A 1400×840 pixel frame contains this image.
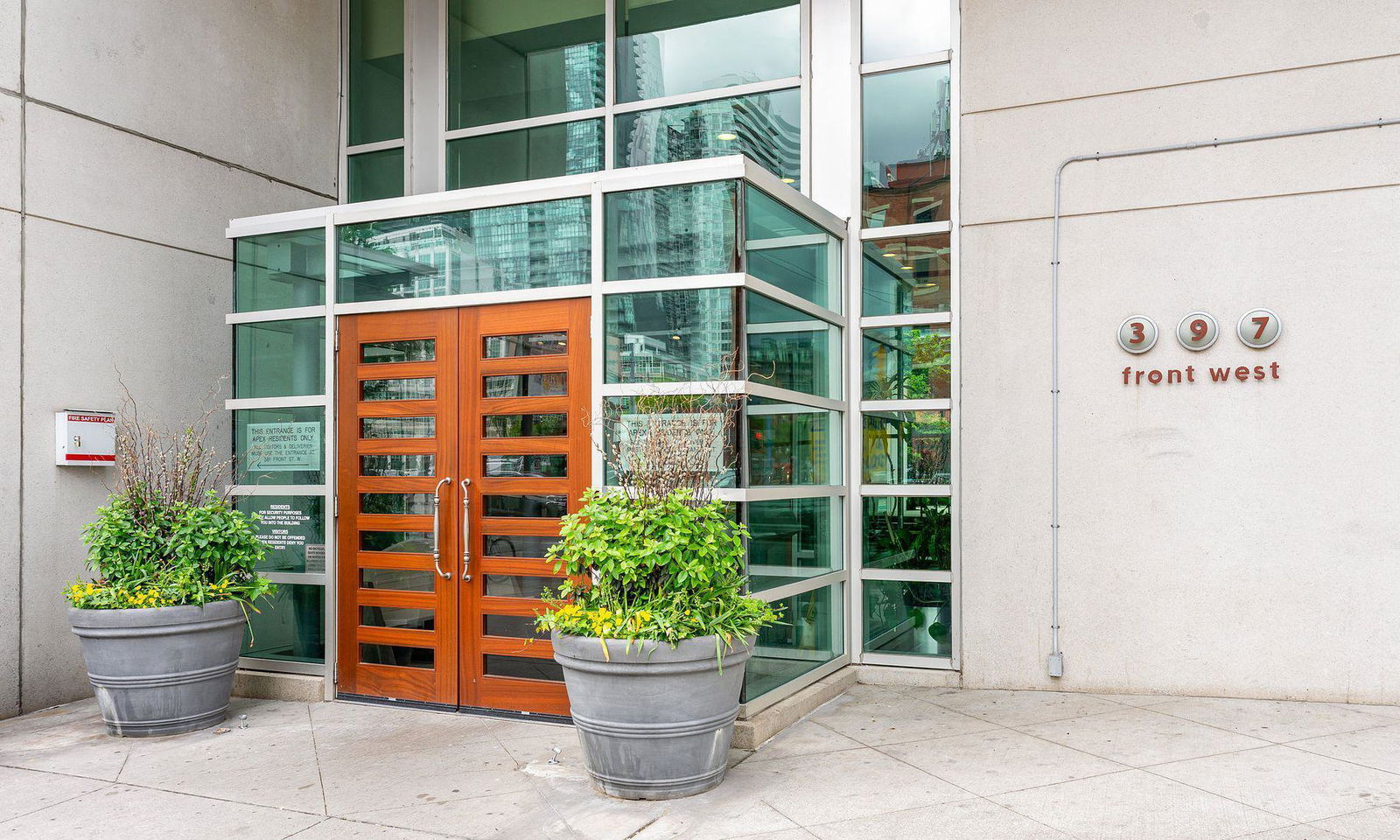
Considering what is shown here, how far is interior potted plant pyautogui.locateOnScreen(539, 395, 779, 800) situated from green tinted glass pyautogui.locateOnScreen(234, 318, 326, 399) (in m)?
2.54

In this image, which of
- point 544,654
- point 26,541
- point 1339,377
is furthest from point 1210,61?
point 26,541

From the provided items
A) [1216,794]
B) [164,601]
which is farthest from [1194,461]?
[164,601]

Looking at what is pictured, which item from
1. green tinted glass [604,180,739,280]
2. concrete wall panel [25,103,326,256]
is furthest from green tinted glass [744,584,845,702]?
concrete wall panel [25,103,326,256]

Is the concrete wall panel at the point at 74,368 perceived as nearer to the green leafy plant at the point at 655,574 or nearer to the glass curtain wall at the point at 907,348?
the green leafy plant at the point at 655,574

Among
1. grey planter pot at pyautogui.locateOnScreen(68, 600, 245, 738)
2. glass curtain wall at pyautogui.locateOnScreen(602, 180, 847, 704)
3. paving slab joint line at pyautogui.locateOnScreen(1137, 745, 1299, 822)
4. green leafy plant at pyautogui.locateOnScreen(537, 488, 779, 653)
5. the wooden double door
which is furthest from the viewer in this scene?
the wooden double door

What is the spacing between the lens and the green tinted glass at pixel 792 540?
17.6ft

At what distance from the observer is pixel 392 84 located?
8148mm

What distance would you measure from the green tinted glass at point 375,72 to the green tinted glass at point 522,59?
47 centimetres

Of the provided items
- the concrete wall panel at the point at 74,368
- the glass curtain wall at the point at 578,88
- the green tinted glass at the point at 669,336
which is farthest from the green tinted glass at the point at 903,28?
the concrete wall panel at the point at 74,368

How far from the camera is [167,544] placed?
Result: 5621mm

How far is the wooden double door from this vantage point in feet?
18.5

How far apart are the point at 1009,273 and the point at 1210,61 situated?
1687 millimetres

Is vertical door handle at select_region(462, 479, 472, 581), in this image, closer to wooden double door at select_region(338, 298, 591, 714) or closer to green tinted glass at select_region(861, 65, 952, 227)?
wooden double door at select_region(338, 298, 591, 714)

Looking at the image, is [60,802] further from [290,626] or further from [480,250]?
[480,250]
